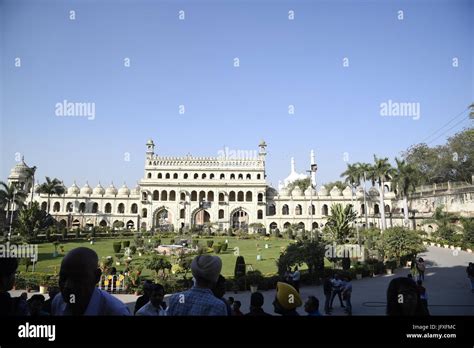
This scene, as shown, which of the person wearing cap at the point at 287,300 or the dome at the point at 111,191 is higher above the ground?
the dome at the point at 111,191

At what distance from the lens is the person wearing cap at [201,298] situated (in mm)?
2604

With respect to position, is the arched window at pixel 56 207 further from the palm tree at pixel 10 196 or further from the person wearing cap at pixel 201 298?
the person wearing cap at pixel 201 298

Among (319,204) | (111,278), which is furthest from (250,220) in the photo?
(111,278)

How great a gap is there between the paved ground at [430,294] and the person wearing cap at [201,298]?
7.61 meters

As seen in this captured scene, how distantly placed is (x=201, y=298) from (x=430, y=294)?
13187 mm

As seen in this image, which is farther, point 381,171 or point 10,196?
point 381,171

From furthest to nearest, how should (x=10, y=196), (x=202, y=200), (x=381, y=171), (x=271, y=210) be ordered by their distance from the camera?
(x=271, y=210)
(x=202, y=200)
(x=381, y=171)
(x=10, y=196)

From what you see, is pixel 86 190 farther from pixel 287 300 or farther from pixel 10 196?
pixel 287 300

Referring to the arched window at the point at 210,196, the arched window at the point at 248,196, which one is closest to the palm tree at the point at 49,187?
the arched window at the point at 210,196

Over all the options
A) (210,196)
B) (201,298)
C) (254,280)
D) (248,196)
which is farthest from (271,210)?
(201,298)

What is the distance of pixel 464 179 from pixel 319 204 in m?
22.9

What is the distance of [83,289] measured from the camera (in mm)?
2574

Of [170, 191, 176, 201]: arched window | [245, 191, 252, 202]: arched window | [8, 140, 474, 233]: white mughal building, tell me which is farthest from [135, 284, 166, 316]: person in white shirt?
[170, 191, 176, 201]: arched window

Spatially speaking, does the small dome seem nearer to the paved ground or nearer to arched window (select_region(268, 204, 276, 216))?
arched window (select_region(268, 204, 276, 216))
